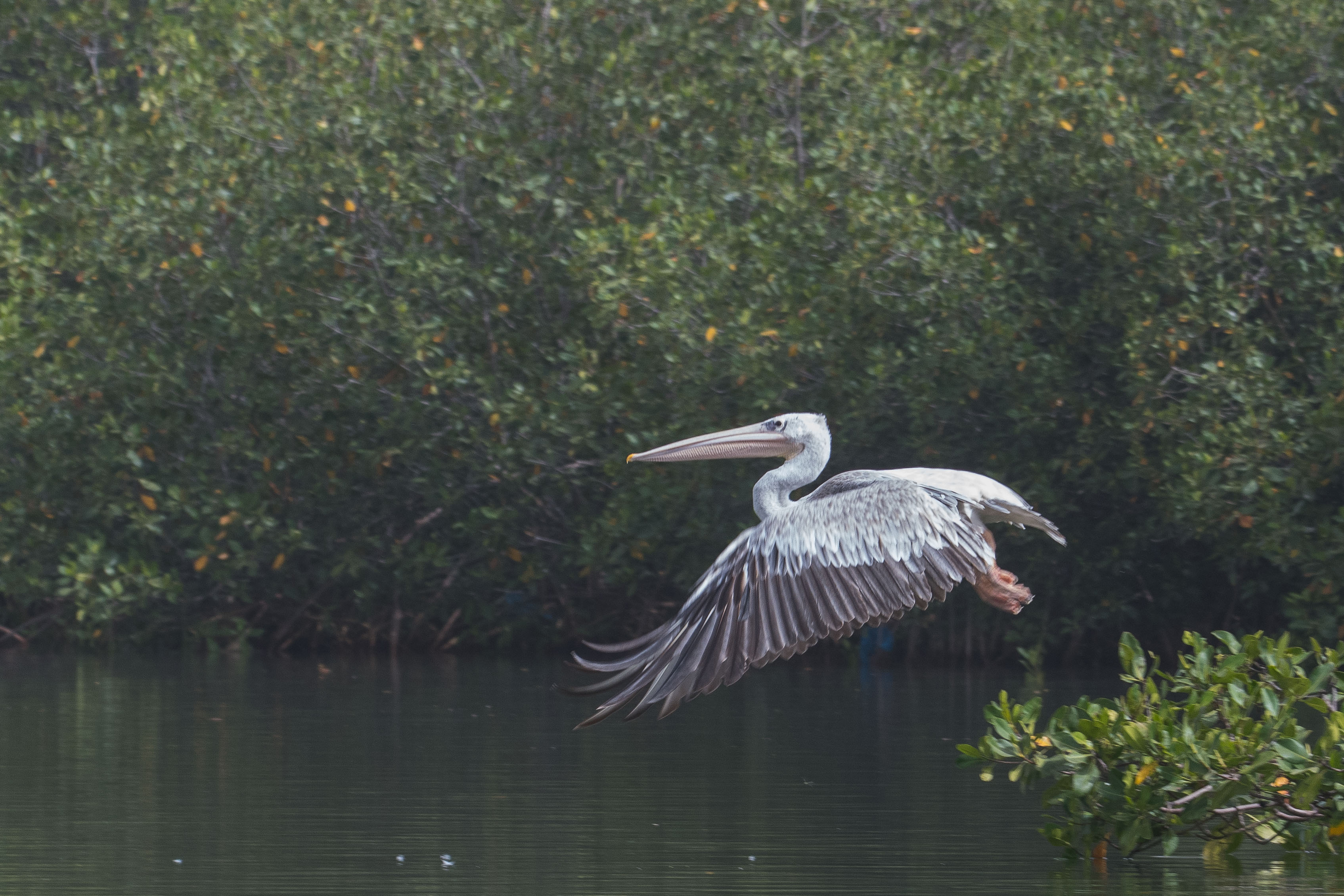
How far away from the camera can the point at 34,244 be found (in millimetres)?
18062

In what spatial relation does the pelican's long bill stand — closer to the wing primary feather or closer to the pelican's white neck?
the pelican's white neck

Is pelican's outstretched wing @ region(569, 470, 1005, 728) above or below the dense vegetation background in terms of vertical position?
below

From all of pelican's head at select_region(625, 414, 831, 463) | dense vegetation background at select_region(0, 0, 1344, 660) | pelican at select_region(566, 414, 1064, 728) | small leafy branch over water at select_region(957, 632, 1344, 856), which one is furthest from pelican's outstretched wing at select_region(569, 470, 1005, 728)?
dense vegetation background at select_region(0, 0, 1344, 660)

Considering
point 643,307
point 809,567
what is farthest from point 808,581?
point 643,307

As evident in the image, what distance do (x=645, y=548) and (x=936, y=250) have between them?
340 cm

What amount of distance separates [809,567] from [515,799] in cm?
206

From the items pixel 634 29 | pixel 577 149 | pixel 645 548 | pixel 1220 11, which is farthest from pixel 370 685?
pixel 1220 11

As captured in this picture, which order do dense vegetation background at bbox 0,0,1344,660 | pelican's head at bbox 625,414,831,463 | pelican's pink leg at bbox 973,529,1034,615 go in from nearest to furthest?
pelican's pink leg at bbox 973,529,1034,615
pelican's head at bbox 625,414,831,463
dense vegetation background at bbox 0,0,1344,660

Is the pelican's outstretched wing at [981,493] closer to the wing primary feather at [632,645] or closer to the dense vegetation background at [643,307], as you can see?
the wing primary feather at [632,645]

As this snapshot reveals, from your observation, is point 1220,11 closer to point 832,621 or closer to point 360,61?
point 360,61

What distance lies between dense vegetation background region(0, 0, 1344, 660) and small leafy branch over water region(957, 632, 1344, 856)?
6.92 metres

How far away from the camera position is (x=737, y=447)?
27.5ft

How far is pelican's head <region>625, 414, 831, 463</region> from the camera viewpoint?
323 inches

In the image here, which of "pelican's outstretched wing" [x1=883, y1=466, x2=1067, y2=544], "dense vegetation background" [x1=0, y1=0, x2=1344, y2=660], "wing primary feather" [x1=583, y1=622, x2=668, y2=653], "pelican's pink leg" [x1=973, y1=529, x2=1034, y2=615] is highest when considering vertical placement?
"dense vegetation background" [x1=0, y1=0, x2=1344, y2=660]
